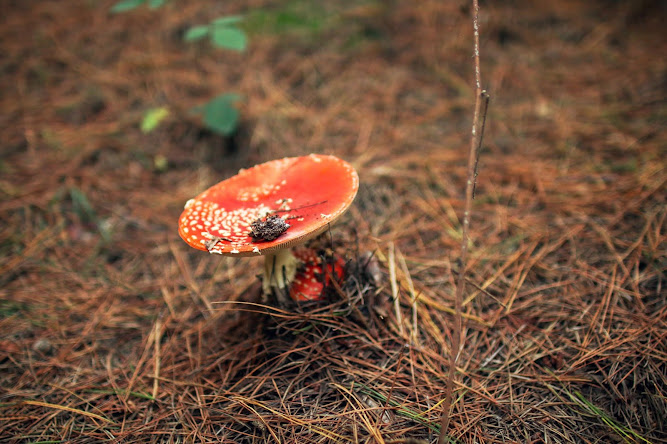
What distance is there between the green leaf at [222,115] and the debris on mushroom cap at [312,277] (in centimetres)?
162

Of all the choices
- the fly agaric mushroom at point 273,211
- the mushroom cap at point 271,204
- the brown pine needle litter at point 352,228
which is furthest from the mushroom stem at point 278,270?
the mushroom cap at point 271,204

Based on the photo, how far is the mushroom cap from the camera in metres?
1.75

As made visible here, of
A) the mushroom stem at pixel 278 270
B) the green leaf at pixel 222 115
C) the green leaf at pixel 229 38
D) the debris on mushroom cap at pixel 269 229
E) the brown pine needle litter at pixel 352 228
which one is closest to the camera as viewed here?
the debris on mushroom cap at pixel 269 229

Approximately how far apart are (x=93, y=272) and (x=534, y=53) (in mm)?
4794

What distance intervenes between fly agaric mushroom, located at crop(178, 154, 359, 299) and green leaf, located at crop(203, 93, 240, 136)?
1.23 metres

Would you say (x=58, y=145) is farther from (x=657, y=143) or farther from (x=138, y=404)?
(x=657, y=143)

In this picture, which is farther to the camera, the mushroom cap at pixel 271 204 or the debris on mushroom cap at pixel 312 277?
the debris on mushroom cap at pixel 312 277

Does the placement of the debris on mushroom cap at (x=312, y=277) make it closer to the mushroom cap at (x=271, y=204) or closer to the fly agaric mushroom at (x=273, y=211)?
the fly agaric mushroom at (x=273, y=211)

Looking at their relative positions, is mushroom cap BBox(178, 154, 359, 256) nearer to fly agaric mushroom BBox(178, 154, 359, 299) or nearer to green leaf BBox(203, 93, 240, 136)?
fly agaric mushroom BBox(178, 154, 359, 299)

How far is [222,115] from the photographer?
3.43 metres

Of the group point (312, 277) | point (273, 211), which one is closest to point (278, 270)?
point (312, 277)

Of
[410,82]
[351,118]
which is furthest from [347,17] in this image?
[351,118]

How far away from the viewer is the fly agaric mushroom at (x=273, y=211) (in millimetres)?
1749

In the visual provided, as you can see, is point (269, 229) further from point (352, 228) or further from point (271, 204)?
point (352, 228)
